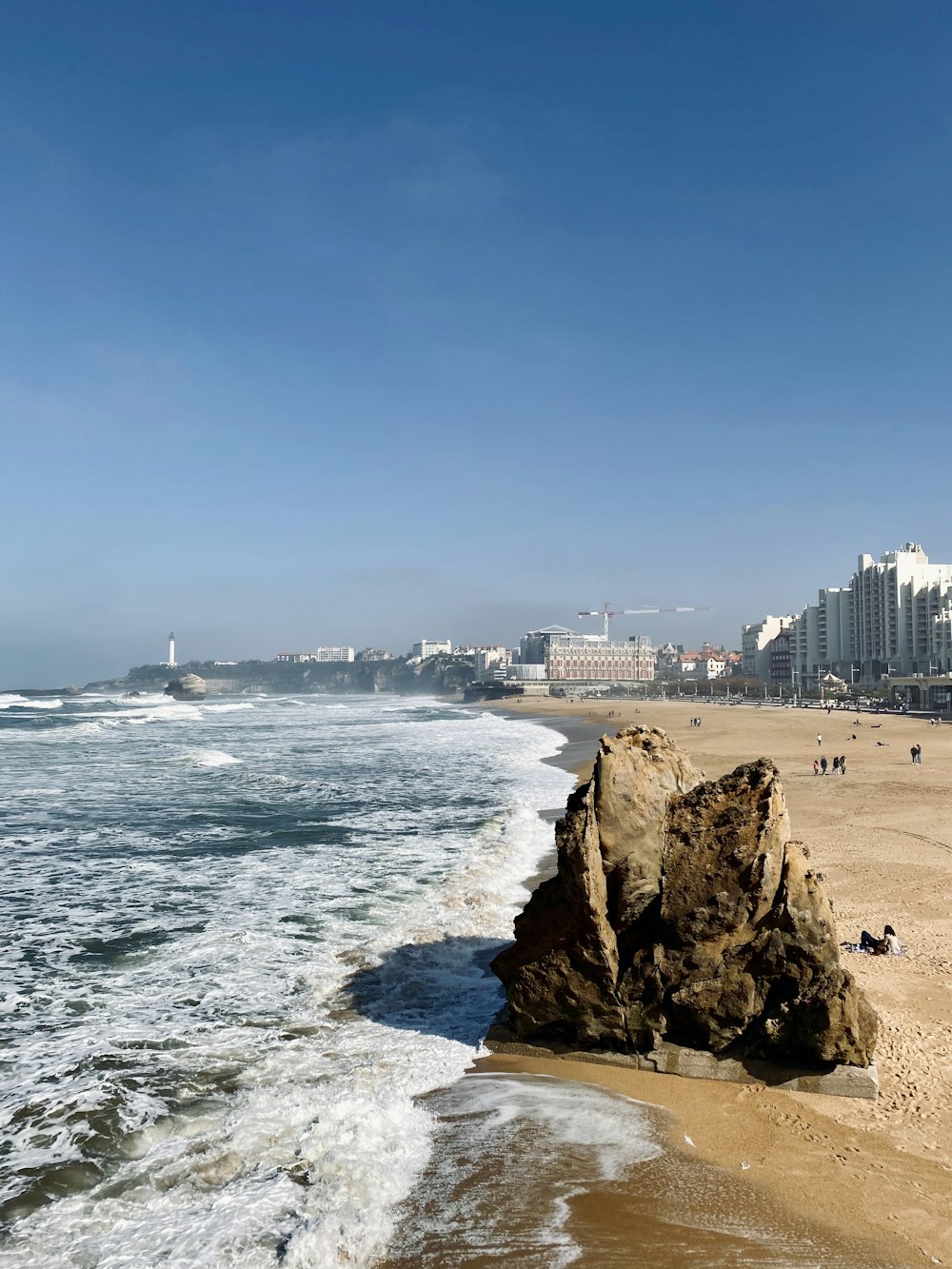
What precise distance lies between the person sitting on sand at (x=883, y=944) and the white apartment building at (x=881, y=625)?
125m

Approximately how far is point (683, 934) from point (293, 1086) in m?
3.55

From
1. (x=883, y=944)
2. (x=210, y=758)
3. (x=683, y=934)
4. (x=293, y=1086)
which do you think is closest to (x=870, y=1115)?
(x=683, y=934)

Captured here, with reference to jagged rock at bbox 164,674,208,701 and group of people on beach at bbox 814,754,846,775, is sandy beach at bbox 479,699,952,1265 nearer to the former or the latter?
group of people on beach at bbox 814,754,846,775

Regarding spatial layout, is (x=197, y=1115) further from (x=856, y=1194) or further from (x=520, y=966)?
(x=856, y=1194)

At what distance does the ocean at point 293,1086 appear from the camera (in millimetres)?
5016

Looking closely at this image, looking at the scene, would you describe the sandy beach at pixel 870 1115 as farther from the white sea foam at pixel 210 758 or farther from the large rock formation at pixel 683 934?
the white sea foam at pixel 210 758

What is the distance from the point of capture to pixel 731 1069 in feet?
22.3

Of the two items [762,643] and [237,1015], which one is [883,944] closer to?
[237,1015]

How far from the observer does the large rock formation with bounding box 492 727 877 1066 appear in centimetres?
663

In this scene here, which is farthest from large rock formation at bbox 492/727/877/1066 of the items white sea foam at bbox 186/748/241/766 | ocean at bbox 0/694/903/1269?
white sea foam at bbox 186/748/241/766

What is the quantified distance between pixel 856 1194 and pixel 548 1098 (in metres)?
2.33

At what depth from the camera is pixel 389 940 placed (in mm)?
→ 10836

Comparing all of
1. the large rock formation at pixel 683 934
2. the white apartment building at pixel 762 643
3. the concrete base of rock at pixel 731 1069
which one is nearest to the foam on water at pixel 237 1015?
the concrete base of rock at pixel 731 1069

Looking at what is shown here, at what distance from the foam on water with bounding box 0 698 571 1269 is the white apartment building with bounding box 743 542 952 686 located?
405 ft
